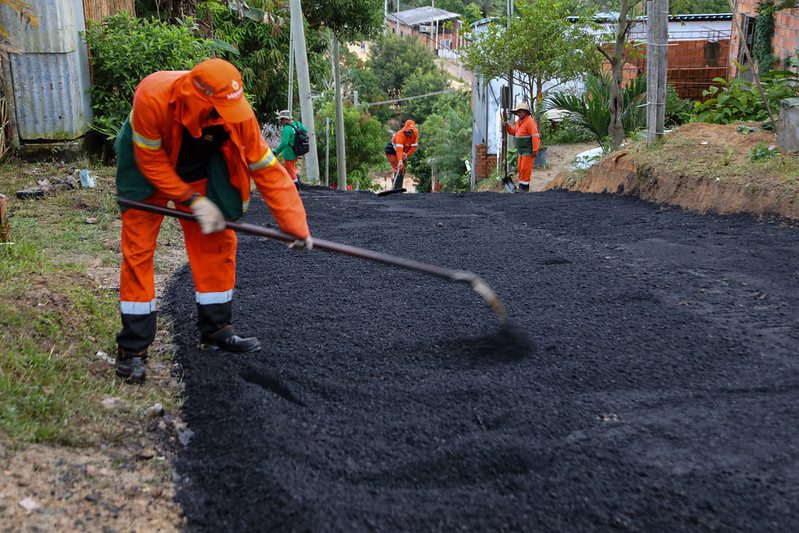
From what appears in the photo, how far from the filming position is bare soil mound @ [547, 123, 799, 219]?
7898 mm

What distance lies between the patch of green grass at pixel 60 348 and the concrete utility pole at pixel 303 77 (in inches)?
393

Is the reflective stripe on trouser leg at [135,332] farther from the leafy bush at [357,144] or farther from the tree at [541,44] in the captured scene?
the leafy bush at [357,144]

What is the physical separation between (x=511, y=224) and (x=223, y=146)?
4.95m

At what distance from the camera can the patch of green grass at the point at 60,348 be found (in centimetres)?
356

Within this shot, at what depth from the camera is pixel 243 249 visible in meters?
7.58

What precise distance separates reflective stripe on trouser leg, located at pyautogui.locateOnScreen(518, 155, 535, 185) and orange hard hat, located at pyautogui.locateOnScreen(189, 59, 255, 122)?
10265 millimetres

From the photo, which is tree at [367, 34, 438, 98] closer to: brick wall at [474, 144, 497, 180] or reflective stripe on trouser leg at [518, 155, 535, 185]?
brick wall at [474, 144, 497, 180]

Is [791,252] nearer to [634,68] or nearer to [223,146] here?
[223,146]

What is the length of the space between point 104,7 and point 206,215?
27.8 feet

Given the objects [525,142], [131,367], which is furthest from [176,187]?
[525,142]

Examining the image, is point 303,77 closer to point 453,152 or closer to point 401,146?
point 401,146

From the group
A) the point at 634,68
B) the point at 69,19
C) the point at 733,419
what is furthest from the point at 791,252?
the point at 634,68

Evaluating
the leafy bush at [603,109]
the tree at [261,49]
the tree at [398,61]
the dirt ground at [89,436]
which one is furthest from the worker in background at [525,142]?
the tree at [398,61]

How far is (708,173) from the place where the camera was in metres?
8.81
